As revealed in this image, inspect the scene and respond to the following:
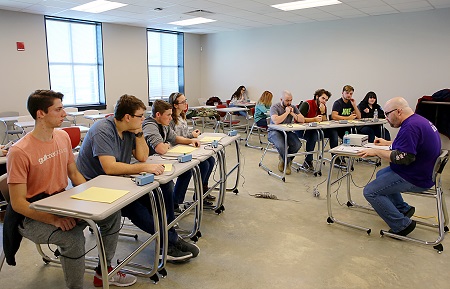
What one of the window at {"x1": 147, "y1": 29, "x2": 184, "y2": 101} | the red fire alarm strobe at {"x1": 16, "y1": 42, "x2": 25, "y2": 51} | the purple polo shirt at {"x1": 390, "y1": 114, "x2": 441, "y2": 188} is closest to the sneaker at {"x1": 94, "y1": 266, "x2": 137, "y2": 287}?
the purple polo shirt at {"x1": 390, "y1": 114, "x2": 441, "y2": 188}

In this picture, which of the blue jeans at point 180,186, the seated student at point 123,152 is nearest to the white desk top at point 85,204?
the seated student at point 123,152

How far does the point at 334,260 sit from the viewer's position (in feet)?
8.42

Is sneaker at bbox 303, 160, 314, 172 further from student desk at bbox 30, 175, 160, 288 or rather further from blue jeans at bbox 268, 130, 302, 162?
student desk at bbox 30, 175, 160, 288

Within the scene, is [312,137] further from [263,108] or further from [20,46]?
[20,46]

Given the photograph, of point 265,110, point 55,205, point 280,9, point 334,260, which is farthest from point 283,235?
point 280,9

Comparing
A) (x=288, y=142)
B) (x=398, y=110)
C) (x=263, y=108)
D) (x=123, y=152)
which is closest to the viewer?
(x=123, y=152)

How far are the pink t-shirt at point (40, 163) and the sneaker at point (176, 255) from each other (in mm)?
869

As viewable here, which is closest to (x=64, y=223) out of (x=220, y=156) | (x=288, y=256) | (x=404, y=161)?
(x=288, y=256)

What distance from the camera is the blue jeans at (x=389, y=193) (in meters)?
2.79

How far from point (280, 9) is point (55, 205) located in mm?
5459

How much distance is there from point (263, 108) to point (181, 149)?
3.32 m

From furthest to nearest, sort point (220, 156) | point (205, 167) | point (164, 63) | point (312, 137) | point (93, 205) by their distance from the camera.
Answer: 1. point (164, 63)
2. point (312, 137)
3. point (205, 167)
4. point (220, 156)
5. point (93, 205)

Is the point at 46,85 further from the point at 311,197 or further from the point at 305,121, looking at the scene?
the point at 311,197

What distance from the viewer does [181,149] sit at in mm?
2953
